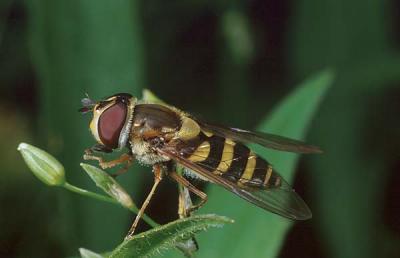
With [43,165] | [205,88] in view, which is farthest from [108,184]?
[205,88]

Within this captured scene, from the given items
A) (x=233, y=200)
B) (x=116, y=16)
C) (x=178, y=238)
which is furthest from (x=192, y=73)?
(x=178, y=238)

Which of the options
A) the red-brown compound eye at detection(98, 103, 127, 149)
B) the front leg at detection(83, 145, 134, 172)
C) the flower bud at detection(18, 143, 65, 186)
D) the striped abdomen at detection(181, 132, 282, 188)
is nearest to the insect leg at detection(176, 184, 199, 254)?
the striped abdomen at detection(181, 132, 282, 188)

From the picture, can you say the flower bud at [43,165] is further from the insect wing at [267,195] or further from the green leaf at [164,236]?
the green leaf at [164,236]

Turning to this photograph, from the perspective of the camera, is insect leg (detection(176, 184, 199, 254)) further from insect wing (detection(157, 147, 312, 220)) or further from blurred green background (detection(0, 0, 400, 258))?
blurred green background (detection(0, 0, 400, 258))

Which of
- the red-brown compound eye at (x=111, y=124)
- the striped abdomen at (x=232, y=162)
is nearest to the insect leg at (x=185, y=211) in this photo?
the striped abdomen at (x=232, y=162)

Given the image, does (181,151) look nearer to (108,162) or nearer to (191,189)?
(191,189)

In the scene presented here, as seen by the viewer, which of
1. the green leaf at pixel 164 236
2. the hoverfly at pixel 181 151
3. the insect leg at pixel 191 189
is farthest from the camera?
the insect leg at pixel 191 189
